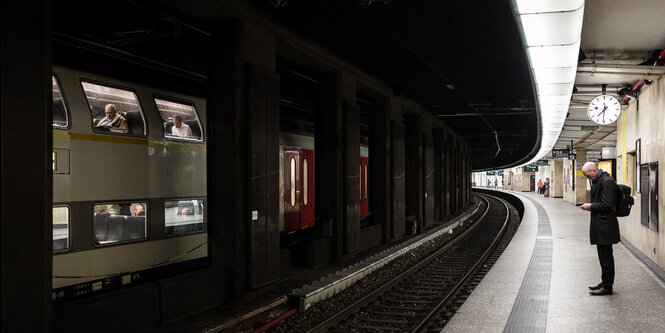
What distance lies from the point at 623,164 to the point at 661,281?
6085mm

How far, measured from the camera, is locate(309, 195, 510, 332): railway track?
793 centimetres

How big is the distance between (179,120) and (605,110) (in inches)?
386

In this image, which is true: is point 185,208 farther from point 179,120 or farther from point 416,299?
point 416,299

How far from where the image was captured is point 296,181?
14.0 meters

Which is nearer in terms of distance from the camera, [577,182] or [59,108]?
[59,108]

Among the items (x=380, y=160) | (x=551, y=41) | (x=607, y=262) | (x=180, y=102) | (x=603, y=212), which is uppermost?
(x=551, y=41)

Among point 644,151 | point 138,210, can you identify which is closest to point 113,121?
point 138,210

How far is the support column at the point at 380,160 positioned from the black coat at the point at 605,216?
340 inches

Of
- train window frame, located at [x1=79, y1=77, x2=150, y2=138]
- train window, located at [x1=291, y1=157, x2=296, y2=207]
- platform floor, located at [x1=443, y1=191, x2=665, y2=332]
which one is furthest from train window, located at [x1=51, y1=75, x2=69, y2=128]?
train window, located at [x1=291, y1=157, x2=296, y2=207]

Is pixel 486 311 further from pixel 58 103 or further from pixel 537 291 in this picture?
pixel 58 103

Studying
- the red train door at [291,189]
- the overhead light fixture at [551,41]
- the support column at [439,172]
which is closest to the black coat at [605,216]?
the overhead light fixture at [551,41]

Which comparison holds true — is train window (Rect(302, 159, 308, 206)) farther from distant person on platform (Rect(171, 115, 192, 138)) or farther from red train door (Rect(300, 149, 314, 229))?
distant person on platform (Rect(171, 115, 192, 138))

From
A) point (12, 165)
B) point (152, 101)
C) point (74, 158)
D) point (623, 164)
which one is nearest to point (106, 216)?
point (74, 158)

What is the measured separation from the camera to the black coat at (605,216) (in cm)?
746
